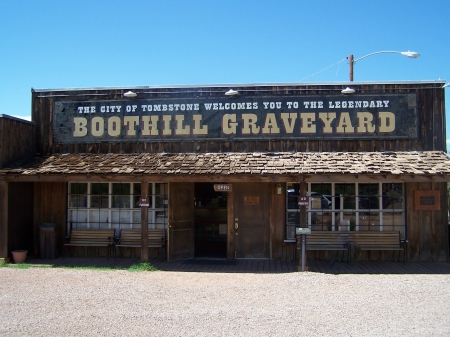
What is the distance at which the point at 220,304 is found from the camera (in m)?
7.42

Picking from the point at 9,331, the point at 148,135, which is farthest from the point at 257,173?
the point at 9,331

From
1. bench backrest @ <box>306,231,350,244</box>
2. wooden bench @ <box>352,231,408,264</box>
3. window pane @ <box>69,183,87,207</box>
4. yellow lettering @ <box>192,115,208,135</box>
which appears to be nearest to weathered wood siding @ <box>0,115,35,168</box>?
window pane @ <box>69,183,87,207</box>

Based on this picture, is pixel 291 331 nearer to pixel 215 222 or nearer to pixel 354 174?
pixel 354 174

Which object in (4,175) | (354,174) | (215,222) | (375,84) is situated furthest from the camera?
(215,222)

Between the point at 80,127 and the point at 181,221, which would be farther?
the point at 80,127

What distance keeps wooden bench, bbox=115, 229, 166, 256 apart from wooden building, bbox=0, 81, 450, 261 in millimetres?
219

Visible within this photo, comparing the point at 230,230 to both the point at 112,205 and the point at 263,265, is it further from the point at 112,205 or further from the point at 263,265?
the point at 112,205

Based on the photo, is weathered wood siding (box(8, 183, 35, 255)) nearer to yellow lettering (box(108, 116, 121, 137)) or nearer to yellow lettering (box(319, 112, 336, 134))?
yellow lettering (box(108, 116, 121, 137))

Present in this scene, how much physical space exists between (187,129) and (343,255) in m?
5.50

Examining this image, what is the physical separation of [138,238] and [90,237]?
137cm

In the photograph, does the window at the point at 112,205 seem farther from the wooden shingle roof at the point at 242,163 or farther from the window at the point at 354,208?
the window at the point at 354,208

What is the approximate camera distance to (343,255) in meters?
11.7

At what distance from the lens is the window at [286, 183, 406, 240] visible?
38.9ft

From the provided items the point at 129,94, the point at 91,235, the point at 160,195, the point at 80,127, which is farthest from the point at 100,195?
the point at 129,94
